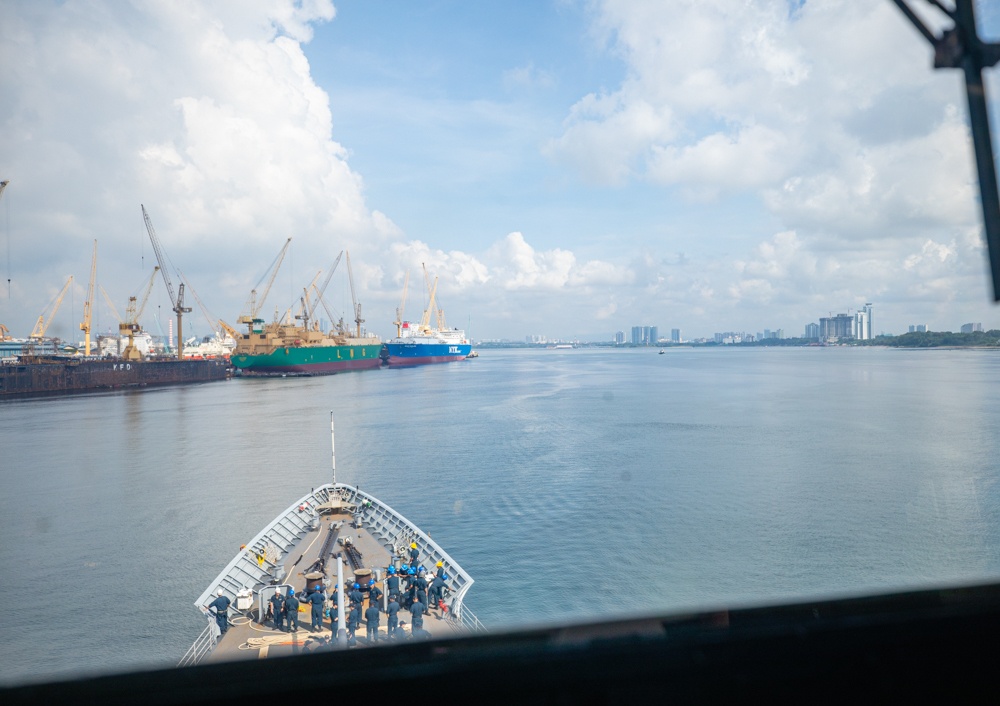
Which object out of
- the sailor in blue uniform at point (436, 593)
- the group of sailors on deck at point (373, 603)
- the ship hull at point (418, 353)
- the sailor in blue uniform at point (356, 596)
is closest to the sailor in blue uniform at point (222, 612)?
the group of sailors on deck at point (373, 603)

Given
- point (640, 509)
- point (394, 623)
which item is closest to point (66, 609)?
point (394, 623)

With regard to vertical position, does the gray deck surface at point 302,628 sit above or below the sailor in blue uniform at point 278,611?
below

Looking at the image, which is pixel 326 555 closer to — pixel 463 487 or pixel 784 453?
pixel 463 487

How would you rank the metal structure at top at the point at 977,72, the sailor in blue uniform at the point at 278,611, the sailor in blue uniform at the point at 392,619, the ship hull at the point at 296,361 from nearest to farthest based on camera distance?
the metal structure at top at the point at 977,72 < the sailor in blue uniform at the point at 392,619 < the sailor in blue uniform at the point at 278,611 < the ship hull at the point at 296,361

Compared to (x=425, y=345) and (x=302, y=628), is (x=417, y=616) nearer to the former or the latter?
(x=302, y=628)

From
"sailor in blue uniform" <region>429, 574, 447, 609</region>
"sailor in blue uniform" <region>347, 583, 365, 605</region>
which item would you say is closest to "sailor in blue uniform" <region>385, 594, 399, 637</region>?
"sailor in blue uniform" <region>347, 583, 365, 605</region>

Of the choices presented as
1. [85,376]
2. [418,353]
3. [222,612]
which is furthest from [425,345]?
[222,612]

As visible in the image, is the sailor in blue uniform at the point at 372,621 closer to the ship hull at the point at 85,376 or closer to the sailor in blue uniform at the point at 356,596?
the sailor in blue uniform at the point at 356,596
